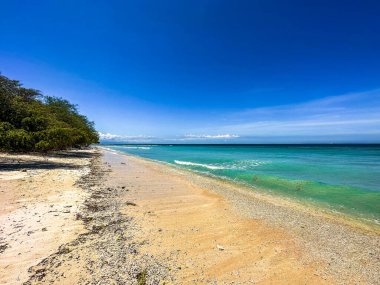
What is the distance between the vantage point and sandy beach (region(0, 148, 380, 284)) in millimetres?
4867

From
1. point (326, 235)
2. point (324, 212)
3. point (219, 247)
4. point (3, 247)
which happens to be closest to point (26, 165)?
point (3, 247)

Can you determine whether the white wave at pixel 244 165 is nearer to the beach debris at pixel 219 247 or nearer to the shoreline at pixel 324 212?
the shoreline at pixel 324 212

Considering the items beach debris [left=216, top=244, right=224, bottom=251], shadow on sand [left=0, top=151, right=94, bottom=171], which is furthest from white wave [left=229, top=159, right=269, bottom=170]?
beach debris [left=216, top=244, right=224, bottom=251]

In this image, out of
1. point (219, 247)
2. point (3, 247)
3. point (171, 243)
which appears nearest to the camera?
point (3, 247)

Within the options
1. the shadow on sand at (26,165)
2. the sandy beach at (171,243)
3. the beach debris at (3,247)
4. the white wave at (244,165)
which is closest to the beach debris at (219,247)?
the sandy beach at (171,243)

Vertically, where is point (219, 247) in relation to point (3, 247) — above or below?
below

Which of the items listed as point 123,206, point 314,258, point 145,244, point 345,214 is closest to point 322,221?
point 345,214

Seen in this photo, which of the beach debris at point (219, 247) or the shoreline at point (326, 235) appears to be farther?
the beach debris at point (219, 247)

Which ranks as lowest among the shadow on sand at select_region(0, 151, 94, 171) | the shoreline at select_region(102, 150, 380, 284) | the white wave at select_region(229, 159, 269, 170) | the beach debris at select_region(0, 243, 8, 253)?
the white wave at select_region(229, 159, 269, 170)

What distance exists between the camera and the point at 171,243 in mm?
6398

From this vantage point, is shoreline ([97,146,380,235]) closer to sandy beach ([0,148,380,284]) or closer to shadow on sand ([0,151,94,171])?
sandy beach ([0,148,380,284])

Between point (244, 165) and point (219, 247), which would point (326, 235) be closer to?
point (219, 247)

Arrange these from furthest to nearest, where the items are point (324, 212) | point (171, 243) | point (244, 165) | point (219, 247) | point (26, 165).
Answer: point (244, 165) → point (26, 165) → point (324, 212) → point (171, 243) → point (219, 247)

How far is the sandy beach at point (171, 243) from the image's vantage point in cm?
487
